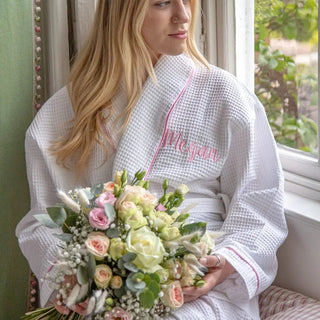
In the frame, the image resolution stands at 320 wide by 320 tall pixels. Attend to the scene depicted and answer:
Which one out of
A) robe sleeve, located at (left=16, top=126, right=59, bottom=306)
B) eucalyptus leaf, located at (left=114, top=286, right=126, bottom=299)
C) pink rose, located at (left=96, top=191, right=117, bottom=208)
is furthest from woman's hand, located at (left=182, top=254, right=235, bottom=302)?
robe sleeve, located at (left=16, top=126, right=59, bottom=306)

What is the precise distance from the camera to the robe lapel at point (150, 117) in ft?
6.50

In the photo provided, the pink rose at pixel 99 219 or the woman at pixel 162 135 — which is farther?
the woman at pixel 162 135

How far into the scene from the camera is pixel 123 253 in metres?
1.58

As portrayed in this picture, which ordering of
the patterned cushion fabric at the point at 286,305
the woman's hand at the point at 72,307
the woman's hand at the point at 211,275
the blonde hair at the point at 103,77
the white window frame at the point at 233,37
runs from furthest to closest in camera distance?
the white window frame at the point at 233,37 < the blonde hair at the point at 103,77 < the patterned cushion fabric at the point at 286,305 < the woman's hand at the point at 211,275 < the woman's hand at the point at 72,307

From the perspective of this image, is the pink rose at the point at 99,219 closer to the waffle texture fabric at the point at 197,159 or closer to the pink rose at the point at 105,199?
the pink rose at the point at 105,199

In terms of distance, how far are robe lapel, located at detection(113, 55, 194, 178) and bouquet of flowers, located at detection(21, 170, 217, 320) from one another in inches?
11.0

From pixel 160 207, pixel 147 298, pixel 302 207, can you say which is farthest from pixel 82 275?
pixel 302 207

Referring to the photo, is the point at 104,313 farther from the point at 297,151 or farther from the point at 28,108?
the point at 297,151

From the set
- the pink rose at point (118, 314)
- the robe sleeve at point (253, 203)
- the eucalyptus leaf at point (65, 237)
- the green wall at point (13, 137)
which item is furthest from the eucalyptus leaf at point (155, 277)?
the green wall at point (13, 137)

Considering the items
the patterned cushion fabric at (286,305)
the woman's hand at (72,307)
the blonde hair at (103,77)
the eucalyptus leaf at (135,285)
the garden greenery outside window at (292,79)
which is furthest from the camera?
the garden greenery outside window at (292,79)

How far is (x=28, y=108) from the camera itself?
7.22ft

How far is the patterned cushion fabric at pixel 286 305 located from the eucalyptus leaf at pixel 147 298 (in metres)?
0.50

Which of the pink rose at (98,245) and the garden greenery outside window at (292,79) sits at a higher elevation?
the garden greenery outside window at (292,79)

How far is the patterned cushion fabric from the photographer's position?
1883 mm
